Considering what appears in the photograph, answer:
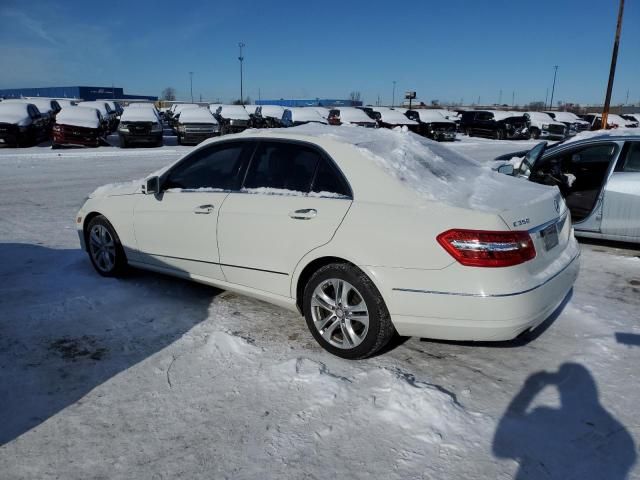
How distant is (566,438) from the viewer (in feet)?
8.94

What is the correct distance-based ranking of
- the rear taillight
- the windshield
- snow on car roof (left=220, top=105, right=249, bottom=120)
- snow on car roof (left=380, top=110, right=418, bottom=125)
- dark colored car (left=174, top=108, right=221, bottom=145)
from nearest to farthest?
1. the rear taillight
2. the windshield
3. dark colored car (left=174, top=108, right=221, bottom=145)
4. snow on car roof (left=220, top=105, right=249, bottom=120)
5. snow on car roof (left=380, top=110, right=418, bottom=125)

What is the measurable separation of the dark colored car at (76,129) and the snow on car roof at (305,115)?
936cm

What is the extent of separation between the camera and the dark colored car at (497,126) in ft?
100

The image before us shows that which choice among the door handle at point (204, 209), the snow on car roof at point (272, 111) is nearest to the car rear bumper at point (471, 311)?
the door handle at point (204, 209)

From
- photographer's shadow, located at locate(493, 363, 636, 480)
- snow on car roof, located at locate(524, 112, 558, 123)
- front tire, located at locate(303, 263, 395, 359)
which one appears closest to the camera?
photographer's shadow, located at locate(493, 363, 636, 480)

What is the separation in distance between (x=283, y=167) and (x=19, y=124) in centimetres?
1974

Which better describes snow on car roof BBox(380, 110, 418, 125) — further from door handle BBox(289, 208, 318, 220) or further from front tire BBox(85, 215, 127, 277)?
door handle BBox(289, 208, 318, 220)

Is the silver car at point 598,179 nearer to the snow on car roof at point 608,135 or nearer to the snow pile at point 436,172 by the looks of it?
the snow on car roof at point 608,135

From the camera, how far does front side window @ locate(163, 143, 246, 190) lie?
4215 mm

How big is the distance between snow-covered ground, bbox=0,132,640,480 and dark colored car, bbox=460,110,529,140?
27987 millimetres

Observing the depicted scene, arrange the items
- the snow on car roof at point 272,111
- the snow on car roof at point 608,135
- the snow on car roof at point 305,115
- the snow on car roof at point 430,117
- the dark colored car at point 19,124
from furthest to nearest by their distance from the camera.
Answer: the snow on car roof at point 272,111 < the snow on car roof at point 430,117 < the snow on car roof at point 305,115 < the dark colored car at point 19,124 < the snow on car roof at point 608,135

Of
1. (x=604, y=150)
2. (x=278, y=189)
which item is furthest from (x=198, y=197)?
(x=604, y=150)

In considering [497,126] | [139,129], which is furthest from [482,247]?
[497,126]

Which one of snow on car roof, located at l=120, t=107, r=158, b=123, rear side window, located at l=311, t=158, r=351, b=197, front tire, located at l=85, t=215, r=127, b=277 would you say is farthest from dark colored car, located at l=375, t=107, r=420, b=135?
rear side window, located at l=311, t=158, r=351, b=197
